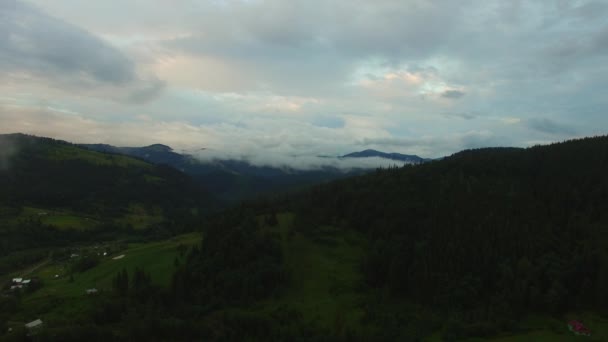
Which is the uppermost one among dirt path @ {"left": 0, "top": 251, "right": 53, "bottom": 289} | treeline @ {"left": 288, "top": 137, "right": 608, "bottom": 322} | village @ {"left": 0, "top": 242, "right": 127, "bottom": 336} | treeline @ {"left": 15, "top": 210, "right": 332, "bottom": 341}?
treeline @ {"left": 288, "top": 137, "right": 608, "bottom": 322}

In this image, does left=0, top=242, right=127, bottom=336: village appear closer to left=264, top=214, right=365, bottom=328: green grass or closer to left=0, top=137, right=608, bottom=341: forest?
left=0, top=137, right=608, bottom=341: forest

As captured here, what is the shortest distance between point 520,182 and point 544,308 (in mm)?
66570

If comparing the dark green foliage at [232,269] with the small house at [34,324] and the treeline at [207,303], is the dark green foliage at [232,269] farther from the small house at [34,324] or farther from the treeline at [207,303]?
the small house at [34,324]

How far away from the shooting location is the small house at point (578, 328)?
74.6m

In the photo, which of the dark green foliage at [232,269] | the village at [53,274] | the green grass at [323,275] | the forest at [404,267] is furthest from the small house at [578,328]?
the village at [53,274]

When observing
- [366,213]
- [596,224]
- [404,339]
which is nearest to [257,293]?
[404,339]

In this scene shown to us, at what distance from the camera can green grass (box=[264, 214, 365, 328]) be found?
88312 millimetres

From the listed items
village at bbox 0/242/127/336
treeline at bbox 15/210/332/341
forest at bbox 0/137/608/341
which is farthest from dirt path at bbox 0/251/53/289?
treeline at bbox 15/210/332/341

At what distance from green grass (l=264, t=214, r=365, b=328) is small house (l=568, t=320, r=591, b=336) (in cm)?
4291

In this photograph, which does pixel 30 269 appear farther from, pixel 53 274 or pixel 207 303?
pixel 207 303

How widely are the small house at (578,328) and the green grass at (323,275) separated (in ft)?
141

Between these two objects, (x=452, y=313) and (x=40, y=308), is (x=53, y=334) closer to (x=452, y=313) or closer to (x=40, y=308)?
(x=40, y=308)

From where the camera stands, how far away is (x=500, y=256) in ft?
336

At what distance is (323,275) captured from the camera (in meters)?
106
